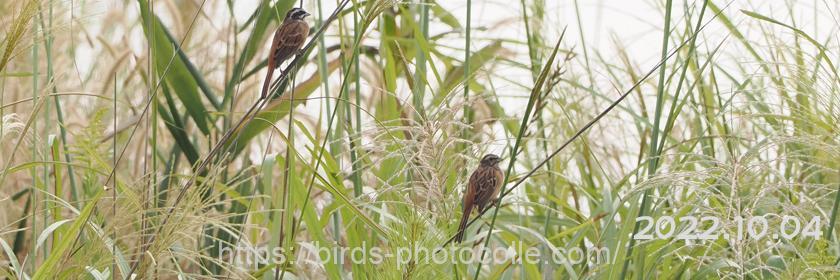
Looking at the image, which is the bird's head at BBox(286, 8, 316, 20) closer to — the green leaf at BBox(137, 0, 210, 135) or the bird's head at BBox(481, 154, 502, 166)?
the bird's head at BBox(481, 154, 502, 166)

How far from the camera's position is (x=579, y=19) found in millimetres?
2299

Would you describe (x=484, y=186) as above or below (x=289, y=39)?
below

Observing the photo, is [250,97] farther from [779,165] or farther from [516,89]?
[779,165]

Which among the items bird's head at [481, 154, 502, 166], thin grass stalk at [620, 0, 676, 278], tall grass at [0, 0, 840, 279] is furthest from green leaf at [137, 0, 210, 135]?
thin grass stalk at [620, 0, 676, 278]

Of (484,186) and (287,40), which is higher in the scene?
(287,40)

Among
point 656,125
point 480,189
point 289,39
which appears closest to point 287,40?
point 289,39

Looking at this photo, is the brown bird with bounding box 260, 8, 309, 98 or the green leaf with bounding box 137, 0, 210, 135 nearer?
Result: the brown bird with bounding box 260, 8, 309, 98

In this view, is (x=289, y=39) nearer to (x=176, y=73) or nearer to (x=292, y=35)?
(x=292, y=35)

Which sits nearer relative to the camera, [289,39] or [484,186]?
[289,39]

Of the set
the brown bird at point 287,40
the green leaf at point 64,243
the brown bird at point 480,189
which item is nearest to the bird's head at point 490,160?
the brown bird at point 480,189

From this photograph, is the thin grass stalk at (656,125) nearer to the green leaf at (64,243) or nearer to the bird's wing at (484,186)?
the bird's wing at (484,186)

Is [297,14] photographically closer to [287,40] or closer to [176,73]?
[287,40]

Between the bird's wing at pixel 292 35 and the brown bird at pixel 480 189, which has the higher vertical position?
the bird's wing at pixel 292 35

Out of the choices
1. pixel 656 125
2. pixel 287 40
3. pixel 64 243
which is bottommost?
pixel 64 243
